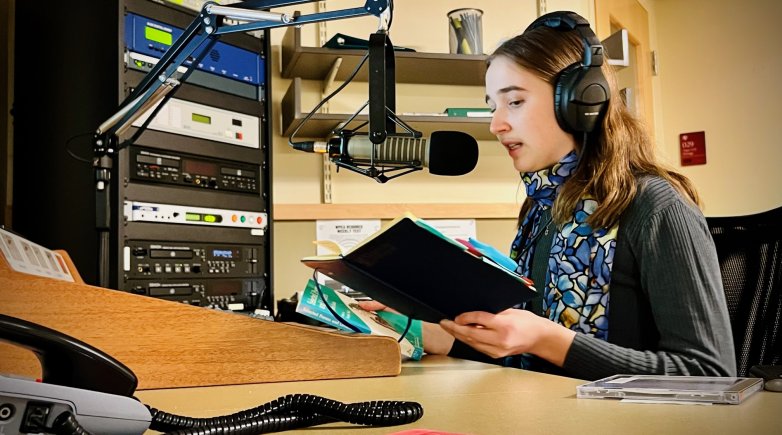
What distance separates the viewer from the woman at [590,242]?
1041 mm

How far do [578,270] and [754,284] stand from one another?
405 millimetres

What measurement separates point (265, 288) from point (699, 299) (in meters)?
1.11

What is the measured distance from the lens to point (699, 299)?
1066 mm

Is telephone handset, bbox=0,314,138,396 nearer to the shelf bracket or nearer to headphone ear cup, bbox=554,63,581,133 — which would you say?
headphone ear cup, bbox=554,63,581,133

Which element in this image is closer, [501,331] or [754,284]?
[501,331]

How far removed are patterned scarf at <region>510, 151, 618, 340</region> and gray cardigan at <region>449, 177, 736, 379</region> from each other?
0.06 ft

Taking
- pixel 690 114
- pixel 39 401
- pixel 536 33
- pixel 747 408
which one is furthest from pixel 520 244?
pixel 690 114

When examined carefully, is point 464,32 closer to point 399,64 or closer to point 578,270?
point 399,64

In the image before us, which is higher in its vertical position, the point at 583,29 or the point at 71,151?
the point at 583,29

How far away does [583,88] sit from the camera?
48.6 inches

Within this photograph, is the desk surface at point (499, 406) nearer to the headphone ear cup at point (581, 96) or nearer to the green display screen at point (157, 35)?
the headphone ear cup at point (581, 96)

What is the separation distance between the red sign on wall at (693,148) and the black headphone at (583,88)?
2.35 meters

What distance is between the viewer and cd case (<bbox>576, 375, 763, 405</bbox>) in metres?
0.63

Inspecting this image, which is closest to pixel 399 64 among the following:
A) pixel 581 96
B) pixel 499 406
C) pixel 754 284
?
pixel 581 96
